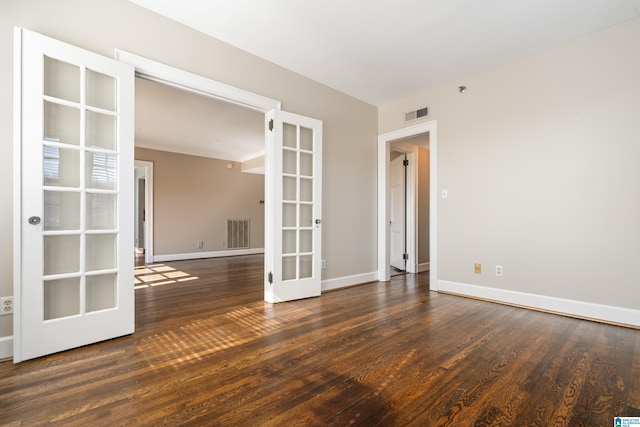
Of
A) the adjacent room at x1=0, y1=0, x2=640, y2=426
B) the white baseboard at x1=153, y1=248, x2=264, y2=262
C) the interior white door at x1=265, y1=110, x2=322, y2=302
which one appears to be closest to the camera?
the adjacent room at x1=0, y1=0, x2=640, y2=426

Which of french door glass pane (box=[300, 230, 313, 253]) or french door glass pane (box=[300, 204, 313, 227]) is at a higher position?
french door glass pane (box=[300, 204, 313, 227])

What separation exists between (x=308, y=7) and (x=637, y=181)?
3121 mm

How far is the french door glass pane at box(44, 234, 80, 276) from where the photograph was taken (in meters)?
1.90

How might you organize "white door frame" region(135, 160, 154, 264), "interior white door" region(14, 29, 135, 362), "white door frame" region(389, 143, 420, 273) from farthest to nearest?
"white door frame" region(135, 160, 154, 264)
"white door frame" region(389, 143, 420, 273)
"interior white door" region(14, 29, 135, 362)

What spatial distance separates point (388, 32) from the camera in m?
2.65

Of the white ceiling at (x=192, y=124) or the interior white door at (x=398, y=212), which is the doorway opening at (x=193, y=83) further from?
the interior white door at (x=398, y=212)

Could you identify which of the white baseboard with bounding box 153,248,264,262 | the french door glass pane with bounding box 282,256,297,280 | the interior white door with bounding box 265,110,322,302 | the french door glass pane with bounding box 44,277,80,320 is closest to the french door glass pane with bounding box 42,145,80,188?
the french door glass pane with bounding box 44,277,80,320

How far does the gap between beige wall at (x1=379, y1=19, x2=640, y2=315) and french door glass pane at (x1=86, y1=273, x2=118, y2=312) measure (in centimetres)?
345

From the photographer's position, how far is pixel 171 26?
8.13 ft

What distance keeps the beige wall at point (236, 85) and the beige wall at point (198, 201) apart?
431cm

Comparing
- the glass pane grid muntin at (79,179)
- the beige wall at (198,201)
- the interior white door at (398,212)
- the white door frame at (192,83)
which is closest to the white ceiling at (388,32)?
the white door frame at (192,83)

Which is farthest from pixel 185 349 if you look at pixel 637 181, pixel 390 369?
pixel 637 181

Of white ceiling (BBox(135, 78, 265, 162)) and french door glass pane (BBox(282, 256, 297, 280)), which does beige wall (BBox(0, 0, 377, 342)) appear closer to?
french door glass pane (BBox(282, 256, 297, 280))

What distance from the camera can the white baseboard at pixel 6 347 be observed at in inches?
70.4
